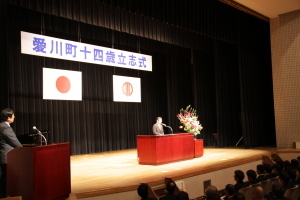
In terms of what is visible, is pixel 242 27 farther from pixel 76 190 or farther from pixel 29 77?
pixel 76 190

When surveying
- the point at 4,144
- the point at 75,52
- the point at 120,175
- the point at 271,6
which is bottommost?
the point at 120,175

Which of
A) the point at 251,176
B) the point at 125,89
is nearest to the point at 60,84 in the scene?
the point at 125,89

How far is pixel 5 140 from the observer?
3062mm

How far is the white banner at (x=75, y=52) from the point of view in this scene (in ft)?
17.1

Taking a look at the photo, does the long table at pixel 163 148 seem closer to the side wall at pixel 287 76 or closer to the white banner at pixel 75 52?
the white banner at pixel 75 52

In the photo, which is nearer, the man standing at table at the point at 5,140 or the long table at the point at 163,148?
the man standing at table at the point at 5,140

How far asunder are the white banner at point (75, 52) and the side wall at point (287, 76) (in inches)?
137

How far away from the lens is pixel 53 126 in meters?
7.90

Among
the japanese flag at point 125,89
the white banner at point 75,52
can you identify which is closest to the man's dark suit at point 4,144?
the white banner at point 75,52

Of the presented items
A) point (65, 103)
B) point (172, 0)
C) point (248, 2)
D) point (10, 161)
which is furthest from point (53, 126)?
point (248, 2)

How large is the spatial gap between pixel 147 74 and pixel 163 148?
4813 millimetres

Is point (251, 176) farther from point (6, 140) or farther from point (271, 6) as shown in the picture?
point (271, 6)

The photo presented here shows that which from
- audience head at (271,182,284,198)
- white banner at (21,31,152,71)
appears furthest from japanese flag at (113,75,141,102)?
audience head at (271,182,284,198)

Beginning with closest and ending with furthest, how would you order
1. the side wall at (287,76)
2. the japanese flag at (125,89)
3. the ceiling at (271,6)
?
1. the japanese flag at (125,89)
2. the ceiling at (271,6)
3. the side wall at (287,76)
